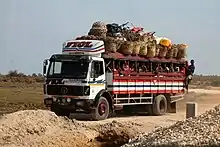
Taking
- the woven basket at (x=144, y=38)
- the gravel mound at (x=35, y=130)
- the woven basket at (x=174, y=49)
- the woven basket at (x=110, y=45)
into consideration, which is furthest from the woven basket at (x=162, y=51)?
the gravel mound at (x=35, y=130)

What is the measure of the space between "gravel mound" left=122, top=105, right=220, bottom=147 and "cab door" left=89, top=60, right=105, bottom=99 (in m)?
11.3

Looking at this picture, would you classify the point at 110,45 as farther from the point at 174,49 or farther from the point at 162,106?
the point at 162,106

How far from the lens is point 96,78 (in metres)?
22.8

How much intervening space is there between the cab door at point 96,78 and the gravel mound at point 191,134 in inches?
444

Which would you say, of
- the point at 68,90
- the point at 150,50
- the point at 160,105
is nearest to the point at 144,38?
the point at 150,50

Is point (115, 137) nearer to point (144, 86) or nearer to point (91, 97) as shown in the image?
point (91, 97)

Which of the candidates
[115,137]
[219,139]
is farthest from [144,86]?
[219,139]

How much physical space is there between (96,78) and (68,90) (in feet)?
4.24

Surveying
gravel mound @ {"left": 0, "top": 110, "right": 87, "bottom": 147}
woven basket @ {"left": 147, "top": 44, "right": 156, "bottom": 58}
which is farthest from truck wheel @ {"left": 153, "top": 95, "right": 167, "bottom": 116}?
gravel mound @ {"left": 0, "top": 110, "right": 87, "bottom": 147}

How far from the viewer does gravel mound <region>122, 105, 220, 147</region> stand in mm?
9758

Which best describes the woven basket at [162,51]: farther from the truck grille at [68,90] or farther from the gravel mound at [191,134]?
the gravel mound at [191,134]

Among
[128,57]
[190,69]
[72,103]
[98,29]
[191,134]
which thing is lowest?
[72,103]

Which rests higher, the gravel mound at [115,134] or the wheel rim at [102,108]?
the wheel rim at [102,108]

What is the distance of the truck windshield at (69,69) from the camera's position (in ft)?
73.8
